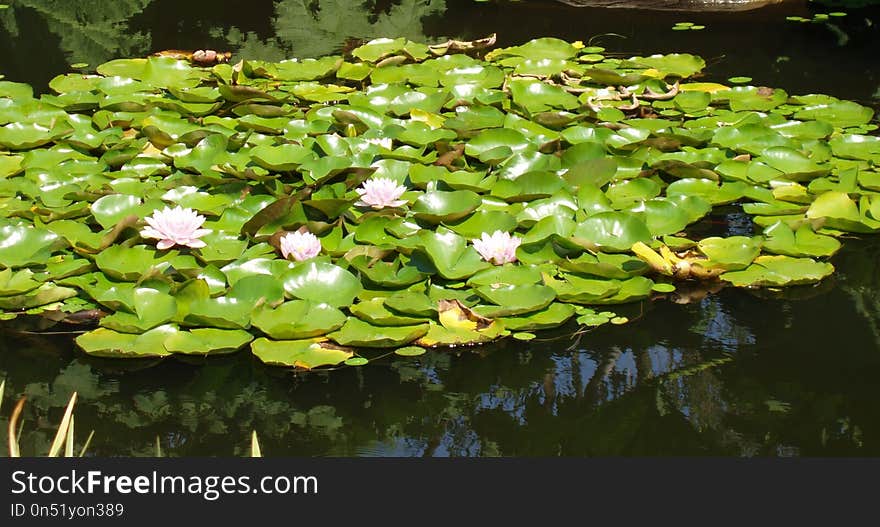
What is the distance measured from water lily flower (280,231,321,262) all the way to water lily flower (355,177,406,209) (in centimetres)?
28

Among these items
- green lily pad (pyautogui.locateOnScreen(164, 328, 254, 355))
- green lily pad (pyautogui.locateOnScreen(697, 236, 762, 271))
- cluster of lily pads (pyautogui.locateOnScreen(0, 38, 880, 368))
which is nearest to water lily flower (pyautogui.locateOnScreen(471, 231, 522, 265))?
cluster of lily pads (pyautogui.locateOnScreen(0, 38, 880, 368))

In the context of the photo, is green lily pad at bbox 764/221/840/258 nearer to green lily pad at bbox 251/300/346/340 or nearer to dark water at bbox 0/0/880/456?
dark water at bbox 0/0/880/456

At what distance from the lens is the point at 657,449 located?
2291 millimetres

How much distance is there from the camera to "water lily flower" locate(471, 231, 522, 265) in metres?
2.88

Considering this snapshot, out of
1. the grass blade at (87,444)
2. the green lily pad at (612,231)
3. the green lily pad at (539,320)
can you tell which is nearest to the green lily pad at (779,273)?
the green lily pad at (612,231)

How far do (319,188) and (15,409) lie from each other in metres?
1.21

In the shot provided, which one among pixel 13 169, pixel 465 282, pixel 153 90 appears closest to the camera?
pixel 465 282

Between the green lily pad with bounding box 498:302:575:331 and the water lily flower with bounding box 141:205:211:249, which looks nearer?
the green lily pad with bounding box 498:302:575:331

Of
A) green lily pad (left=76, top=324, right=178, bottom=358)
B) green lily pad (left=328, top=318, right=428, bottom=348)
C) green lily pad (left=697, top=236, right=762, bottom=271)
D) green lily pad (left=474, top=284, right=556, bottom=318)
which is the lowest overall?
green lily pad (left=76, top=324, right=178, bottom=358)

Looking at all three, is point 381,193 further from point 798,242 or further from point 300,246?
point 798,242

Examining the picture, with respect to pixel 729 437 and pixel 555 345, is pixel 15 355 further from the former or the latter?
pixel 729 437

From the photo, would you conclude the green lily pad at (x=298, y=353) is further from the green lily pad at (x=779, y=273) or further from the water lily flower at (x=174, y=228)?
the green lily pad at (x=779, y=273)

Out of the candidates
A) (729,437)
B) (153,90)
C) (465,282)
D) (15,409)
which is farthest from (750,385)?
(153,90)

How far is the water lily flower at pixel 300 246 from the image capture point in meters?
2.89
